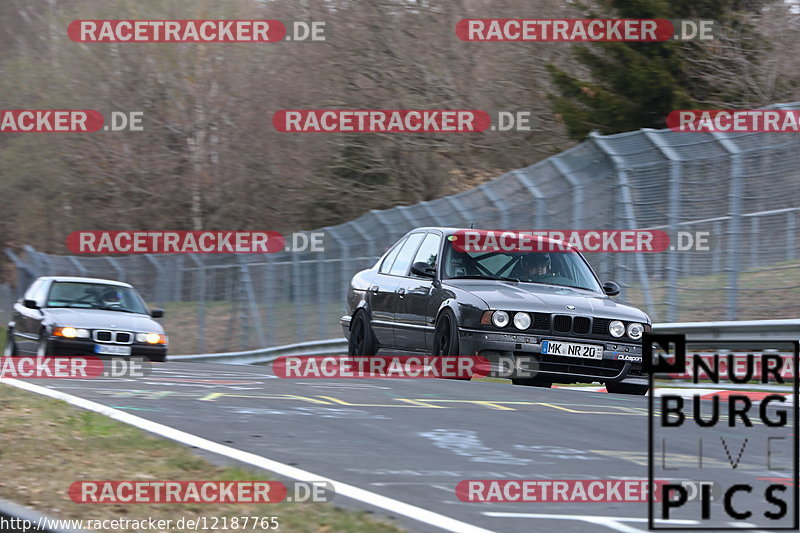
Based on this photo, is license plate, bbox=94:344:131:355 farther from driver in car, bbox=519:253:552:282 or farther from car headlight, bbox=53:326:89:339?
driver in car, bbox=519:253:552:282

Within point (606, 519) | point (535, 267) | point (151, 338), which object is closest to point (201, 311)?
point (151, 338)

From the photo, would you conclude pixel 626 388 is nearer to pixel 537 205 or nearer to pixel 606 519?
pixel 537 205

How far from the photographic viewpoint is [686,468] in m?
6.69

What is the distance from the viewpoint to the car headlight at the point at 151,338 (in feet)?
57.0

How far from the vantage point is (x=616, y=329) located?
40.2 feet

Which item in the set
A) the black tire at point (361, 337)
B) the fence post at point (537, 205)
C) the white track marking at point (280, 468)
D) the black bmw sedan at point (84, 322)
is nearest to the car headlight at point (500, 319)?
the black tire at point (361, 337)

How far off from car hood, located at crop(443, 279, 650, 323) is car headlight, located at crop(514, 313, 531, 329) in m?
0.06

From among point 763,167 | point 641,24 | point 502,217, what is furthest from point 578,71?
point 763,167

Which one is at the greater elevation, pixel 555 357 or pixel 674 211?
pixel 674 211

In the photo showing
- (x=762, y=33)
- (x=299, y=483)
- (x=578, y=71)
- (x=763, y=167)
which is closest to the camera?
(x=299, y=483)

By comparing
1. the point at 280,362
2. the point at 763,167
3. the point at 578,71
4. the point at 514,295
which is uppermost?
the point at 578,71

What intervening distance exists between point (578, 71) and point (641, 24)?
499 centimetres

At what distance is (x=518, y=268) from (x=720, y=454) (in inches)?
236

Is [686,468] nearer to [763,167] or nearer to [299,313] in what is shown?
[763,167]
